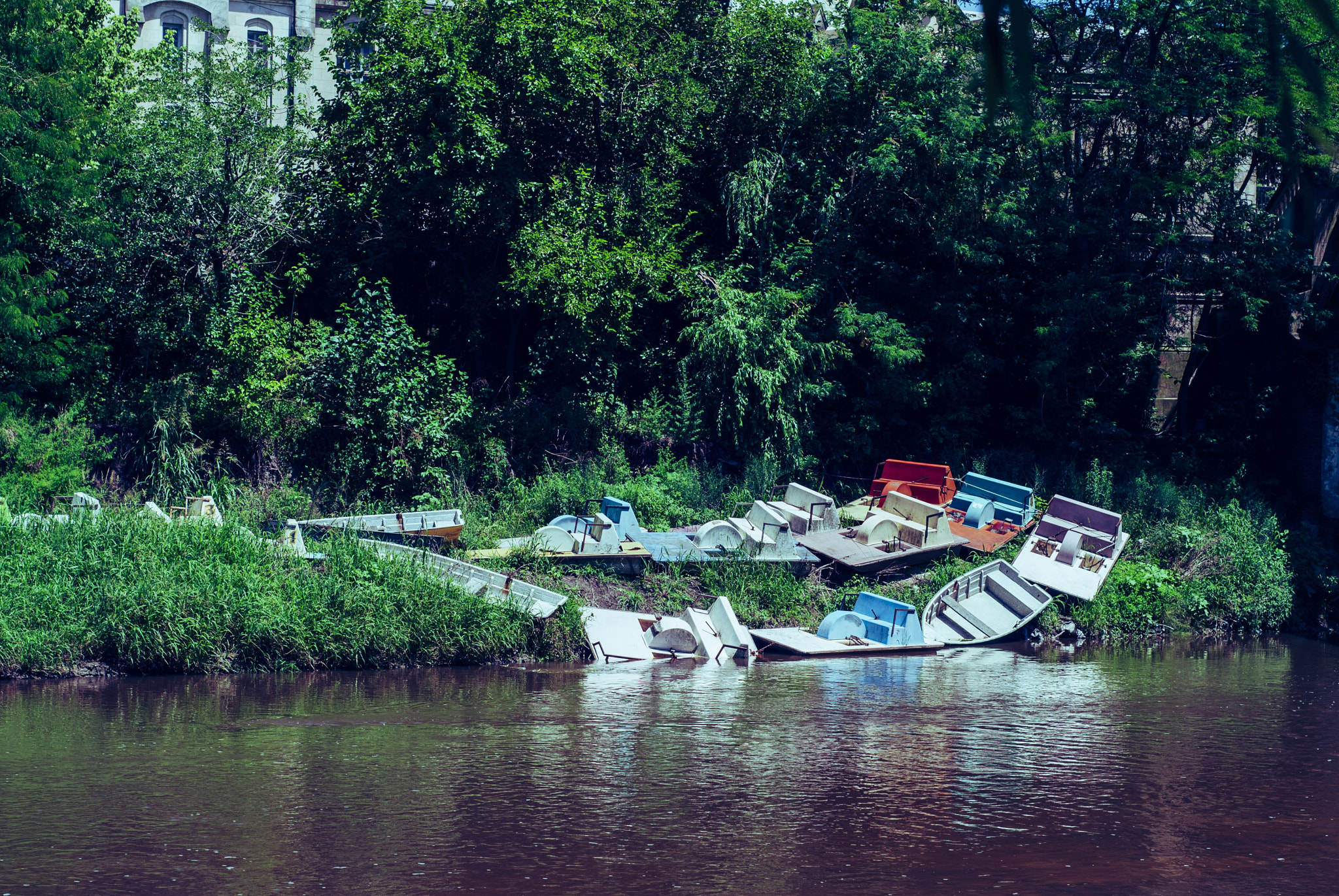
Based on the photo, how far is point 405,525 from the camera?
19641 millimetres

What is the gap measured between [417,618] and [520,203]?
32.1 ft

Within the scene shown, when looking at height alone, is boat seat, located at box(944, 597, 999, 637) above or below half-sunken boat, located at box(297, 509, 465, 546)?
below

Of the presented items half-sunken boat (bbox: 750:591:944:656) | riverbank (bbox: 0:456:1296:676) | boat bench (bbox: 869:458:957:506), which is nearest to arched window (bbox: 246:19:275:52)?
riverbank (bbox: 0:456:1296:676)

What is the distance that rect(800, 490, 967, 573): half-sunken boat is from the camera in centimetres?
1972

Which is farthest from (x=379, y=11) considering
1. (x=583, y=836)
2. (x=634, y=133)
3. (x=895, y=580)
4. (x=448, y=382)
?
(x=583, y=836)

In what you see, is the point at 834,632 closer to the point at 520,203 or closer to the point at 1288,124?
the point at 520,203

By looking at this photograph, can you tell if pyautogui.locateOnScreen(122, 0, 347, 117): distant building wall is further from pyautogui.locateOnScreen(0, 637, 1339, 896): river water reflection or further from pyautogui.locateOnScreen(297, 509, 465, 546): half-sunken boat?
pyautogui.locateOnScreen(0, 637, 1339, 896): river water reflection

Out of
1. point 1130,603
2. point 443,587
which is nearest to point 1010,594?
point 1130,603

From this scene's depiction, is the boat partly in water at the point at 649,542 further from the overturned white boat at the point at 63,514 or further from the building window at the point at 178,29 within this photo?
the building window at the point at 178,29

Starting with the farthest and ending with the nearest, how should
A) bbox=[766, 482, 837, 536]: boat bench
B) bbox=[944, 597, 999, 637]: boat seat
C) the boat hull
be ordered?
bbox=[766, 482, 837, 536]: boat bench → the boat hull → bbox=[944, 597, 999, 637]: boat seat

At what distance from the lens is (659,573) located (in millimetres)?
19547

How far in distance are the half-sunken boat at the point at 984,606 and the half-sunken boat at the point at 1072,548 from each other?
0.55m

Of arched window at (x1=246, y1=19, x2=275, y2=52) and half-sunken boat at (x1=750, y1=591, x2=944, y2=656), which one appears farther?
arched window at (x1=246, y1=19, x2=275, y2=52)

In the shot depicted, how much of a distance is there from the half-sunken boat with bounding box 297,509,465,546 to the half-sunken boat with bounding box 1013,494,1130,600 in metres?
9.33
